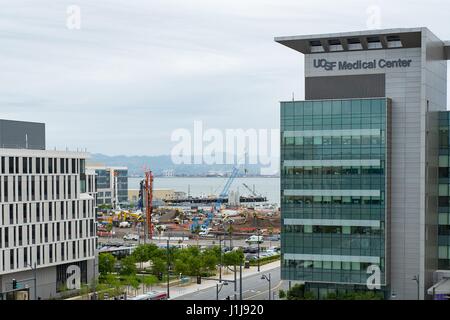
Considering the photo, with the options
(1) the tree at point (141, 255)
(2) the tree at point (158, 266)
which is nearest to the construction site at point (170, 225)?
(1) the tree at point (141, 255)

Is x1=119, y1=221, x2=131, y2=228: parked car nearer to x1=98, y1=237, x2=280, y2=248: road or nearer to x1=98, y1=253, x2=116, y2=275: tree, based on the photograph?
x1=98, y1=237, x2=280, y2=248: road

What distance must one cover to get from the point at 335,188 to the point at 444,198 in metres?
8.67

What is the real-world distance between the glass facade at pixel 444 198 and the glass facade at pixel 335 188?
543 cm

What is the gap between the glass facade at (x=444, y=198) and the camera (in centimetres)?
4928

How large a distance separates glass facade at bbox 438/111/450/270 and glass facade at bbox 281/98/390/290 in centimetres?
543

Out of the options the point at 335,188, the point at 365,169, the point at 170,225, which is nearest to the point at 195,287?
the point at 335,188

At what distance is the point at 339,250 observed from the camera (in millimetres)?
46688

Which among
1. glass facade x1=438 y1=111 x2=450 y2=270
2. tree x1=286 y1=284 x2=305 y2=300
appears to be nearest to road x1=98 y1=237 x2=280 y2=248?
tree x1=286 y1=284 x2=305 y2=300

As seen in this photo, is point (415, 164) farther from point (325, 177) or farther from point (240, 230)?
point (240, 230)

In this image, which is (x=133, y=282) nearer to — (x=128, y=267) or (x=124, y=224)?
(x=128, y=267)

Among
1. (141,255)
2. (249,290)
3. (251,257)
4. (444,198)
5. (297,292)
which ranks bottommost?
(251,257)

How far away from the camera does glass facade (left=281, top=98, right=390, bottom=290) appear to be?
46281 millimetres

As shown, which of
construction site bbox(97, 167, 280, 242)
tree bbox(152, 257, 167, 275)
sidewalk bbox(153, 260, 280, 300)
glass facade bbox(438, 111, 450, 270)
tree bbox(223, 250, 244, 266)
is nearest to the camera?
glass facade bbox(438, 111, 450, 270)

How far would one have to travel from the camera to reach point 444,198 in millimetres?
49375
